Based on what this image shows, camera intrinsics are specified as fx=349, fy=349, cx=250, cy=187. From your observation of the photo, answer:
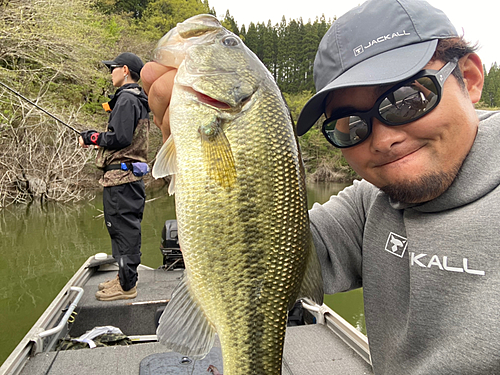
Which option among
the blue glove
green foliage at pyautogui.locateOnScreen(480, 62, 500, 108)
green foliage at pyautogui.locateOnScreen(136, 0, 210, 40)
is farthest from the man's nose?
green foliage at pyautogui.locateOnScreen(480, 62, 500, 108)

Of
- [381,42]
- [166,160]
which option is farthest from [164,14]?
[381,42]

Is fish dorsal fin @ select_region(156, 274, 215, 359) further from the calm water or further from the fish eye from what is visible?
the calm water

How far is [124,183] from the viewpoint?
148 inches

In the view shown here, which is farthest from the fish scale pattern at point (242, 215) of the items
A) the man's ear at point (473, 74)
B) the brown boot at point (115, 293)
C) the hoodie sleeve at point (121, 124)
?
the brown boot at point (115, 293)

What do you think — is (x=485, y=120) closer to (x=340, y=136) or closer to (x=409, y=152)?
(x=409, y=152)

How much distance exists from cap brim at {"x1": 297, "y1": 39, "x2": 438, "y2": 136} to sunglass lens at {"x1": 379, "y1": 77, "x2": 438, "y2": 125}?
2.2 inches

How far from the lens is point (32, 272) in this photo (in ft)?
25.8

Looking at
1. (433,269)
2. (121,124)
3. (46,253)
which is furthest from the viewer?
(46,253)

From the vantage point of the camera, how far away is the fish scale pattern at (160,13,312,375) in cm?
122

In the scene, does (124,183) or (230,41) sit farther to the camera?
(124,183)

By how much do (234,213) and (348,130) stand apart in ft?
1.76

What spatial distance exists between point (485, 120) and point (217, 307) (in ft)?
3.87

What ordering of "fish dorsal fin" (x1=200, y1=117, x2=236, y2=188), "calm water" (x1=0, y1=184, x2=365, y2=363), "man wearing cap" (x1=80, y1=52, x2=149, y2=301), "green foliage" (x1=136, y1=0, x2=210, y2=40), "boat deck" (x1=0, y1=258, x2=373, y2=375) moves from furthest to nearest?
"green foliage" (x1=136, y1=0, x2=210, y2=40), "calm water" (x1=0, y1=184, x2=365, y2=363), "man wearing cap" (x1=80, y1=52, x2=149, y2=301), "boat deck" (x1=0, y1=258, x2=373, y2=375), "fish dorsal fin" (x1=200, y1=117, x2=236, y2=188)

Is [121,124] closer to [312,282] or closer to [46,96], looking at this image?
[312,282]
